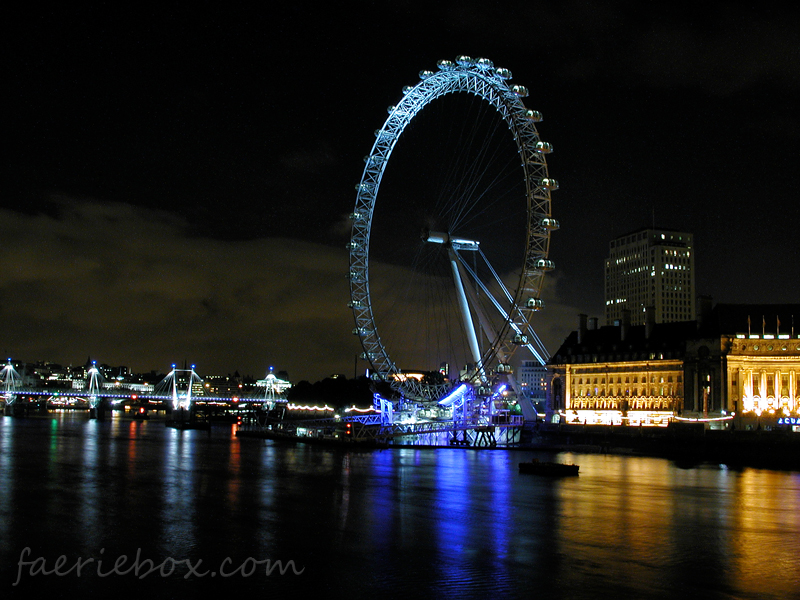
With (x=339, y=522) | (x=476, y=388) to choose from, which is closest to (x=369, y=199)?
(x=476, y=388)

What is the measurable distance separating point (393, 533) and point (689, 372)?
211 feet

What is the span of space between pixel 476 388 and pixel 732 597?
47521mm

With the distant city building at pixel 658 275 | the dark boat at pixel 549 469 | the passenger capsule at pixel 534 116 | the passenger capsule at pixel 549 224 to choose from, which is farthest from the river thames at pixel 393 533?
the distant city building at pixel 658 275

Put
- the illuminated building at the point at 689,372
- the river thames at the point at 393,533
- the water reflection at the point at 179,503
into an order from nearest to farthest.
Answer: the river thames at the point at 393,533, the water reflection at the point at 179,503, the illuminated building at the point at 689,372

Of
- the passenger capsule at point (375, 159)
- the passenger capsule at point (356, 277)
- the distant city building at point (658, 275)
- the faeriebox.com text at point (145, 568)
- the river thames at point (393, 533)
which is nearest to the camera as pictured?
the river thames at point (393, 533)

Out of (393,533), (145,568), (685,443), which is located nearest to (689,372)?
(685,443)

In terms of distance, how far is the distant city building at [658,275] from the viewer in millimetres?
134500

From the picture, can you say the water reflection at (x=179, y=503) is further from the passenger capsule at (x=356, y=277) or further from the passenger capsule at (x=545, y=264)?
the passenger capsule at (x=545, y=264)

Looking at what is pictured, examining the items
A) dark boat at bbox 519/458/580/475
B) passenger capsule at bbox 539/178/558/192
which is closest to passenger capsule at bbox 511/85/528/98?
passenger capsule at bbox 539/178/558/192

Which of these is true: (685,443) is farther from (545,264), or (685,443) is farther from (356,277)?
(356,277)

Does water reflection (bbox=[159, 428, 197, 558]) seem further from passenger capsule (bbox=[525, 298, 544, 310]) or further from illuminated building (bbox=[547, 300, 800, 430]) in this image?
illuminated building (bbox=[547, 300, 800, 430])

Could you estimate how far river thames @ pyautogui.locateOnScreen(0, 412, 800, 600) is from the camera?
63.7 ft

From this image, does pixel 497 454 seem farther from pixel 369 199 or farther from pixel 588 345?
pixel 588 345

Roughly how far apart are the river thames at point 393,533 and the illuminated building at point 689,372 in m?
31.0
